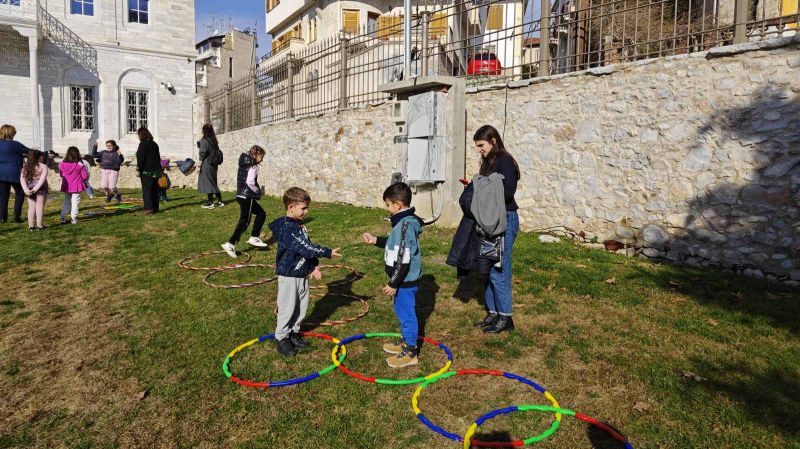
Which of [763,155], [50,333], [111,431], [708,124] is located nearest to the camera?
[111,431]

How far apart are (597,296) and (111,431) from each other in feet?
16.9

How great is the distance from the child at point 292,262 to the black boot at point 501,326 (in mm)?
1752

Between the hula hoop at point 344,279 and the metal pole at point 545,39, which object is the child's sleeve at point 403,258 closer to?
the hula hoop at point 344,279

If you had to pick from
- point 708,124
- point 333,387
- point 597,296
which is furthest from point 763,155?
point 333,387

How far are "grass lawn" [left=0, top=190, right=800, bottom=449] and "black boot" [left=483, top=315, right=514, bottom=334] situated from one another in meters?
0.10

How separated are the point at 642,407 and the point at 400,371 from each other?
6.17ft

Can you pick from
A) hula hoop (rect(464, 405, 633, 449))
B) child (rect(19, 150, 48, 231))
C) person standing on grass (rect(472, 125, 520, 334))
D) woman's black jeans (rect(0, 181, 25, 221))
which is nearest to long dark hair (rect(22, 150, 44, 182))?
child (rect(19, 150, 48, 231))

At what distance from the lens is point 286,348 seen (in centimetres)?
481

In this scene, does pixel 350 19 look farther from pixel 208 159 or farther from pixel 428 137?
pixel 428 137

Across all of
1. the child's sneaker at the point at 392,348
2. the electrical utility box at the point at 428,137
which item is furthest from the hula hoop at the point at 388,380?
the electrical utility box at the point at 428,137

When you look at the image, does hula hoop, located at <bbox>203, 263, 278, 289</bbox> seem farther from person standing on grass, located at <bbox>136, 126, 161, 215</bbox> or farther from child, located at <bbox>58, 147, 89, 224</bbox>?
person standing on grass, located at <bbox>136, 126, 161, 215</bbox>

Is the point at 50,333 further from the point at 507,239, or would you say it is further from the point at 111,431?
the point at 507,239

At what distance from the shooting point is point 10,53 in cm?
2206

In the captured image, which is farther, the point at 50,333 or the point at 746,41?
the point at 746,41
